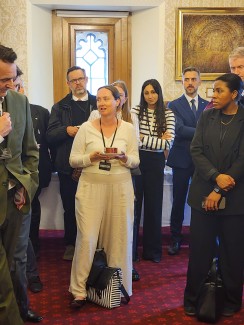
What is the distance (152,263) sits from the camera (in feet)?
13.5

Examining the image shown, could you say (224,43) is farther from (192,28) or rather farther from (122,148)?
(122,148)

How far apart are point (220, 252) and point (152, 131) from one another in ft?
4.14

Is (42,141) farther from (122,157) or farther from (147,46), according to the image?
(147,46)

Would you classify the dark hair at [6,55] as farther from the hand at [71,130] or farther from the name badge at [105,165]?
the hand at [71,130]

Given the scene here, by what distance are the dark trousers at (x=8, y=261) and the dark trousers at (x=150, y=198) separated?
157 centimetres

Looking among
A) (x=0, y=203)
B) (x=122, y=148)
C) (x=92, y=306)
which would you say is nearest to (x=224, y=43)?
(x=122, y=148)

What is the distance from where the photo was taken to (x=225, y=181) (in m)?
2.91

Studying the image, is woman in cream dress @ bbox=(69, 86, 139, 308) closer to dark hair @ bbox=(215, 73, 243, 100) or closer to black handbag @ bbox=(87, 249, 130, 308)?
black handbag @ bbox=(87, 249, 130, 308)

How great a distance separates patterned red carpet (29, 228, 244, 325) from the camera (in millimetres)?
3027

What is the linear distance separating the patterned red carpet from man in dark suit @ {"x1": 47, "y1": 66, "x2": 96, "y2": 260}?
2.21 feet

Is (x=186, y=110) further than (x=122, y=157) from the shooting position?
Yes

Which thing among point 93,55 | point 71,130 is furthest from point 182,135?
point 93,55

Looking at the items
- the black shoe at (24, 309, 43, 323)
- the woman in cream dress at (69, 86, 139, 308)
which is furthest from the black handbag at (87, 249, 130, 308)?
the black shoe at (24, 309, 43, 323)

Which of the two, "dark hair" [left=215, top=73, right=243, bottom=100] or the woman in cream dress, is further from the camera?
the woman in cream dress
